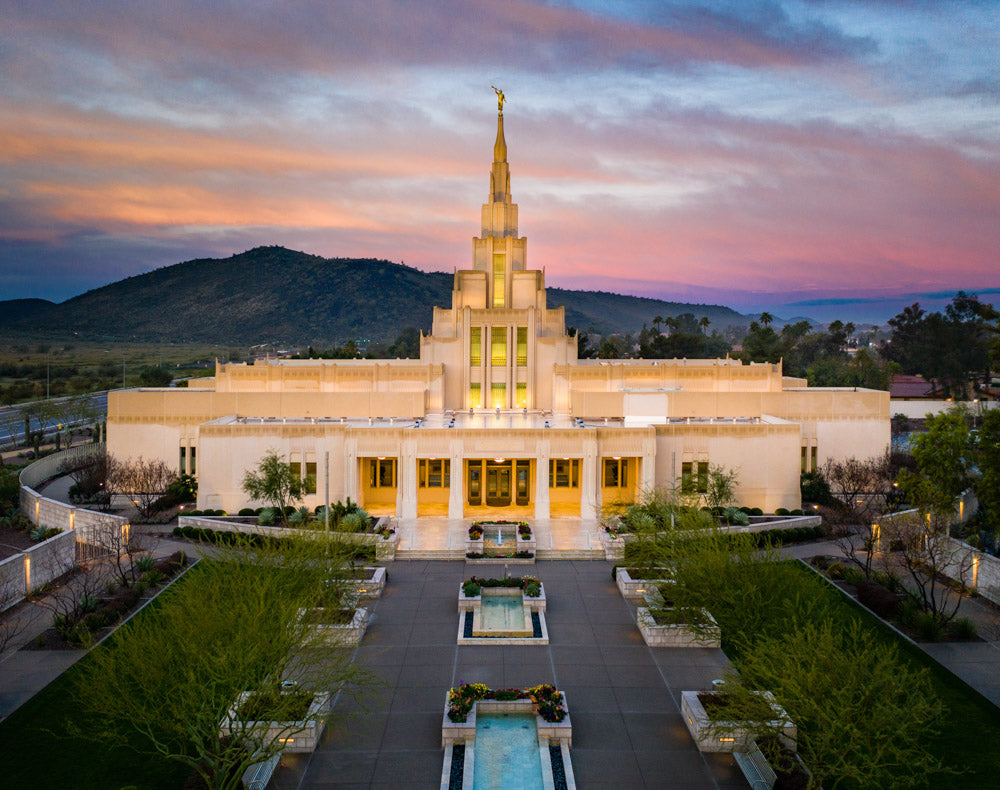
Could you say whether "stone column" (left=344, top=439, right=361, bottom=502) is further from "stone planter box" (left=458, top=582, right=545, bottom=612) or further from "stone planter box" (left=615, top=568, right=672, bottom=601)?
"stone planter box" (left=615, top=568, right=672, bottom=601)

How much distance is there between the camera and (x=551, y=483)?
46406 mm

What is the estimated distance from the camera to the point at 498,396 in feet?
183

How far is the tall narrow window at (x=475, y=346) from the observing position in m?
55.7

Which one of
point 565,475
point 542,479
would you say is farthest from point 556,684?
point 565,475

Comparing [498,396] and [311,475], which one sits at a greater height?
[498,396]

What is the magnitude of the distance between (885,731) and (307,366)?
45580mm

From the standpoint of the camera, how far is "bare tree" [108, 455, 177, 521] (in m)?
43.2

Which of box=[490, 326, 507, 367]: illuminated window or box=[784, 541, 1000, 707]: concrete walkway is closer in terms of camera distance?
box=[784, 541, 1000, 707]: concrete walkway

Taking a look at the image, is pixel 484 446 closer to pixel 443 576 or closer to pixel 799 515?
pixel 443 576

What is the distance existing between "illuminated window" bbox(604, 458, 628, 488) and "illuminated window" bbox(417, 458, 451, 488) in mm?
10167

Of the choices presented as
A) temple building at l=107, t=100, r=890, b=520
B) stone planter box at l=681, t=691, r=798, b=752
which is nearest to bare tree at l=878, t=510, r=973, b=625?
temple building at l=107, t=100, r=890, b=520

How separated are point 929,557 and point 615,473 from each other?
20.4 meters

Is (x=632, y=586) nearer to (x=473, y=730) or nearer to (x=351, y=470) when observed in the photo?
(x=473, y=730)

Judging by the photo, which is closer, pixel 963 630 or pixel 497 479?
pixel 963 630
